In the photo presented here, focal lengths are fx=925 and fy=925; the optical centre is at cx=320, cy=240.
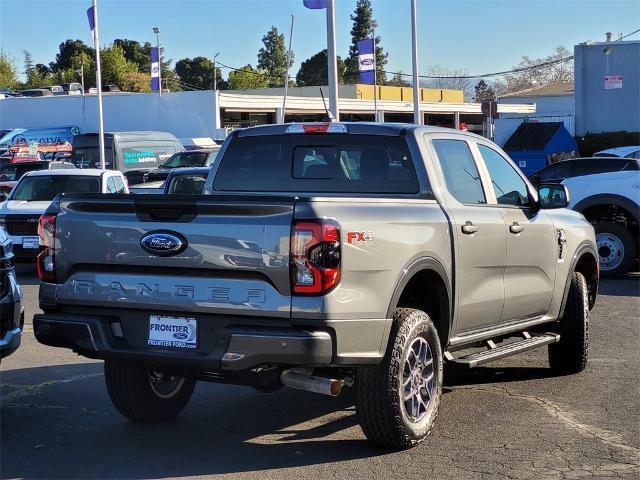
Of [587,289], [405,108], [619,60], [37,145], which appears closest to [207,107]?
[37,145]

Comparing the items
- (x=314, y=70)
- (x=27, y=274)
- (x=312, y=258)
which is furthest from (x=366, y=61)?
(x=314, y=70)

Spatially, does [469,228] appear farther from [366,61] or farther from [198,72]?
[198,72]

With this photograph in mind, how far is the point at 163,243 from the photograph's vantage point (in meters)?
5.21

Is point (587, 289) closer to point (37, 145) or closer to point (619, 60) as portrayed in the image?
point (619, 60)

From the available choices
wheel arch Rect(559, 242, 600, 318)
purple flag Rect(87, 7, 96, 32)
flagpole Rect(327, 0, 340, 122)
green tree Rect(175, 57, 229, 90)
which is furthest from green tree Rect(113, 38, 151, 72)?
wheel arch Rect(559, 242, 600, 318)

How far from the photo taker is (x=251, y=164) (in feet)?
22.7

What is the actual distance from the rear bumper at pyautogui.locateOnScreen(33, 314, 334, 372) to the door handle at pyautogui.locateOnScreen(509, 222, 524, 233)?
2.43 metres

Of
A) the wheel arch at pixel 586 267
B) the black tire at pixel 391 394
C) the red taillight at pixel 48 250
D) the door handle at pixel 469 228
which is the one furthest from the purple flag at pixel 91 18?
the black tire at pixel 391 394

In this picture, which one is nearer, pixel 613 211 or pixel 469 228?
pixel 469 228

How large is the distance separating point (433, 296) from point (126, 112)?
42.8 m

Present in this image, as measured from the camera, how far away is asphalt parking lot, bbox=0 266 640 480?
5301 mm

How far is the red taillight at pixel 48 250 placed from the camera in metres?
5.57

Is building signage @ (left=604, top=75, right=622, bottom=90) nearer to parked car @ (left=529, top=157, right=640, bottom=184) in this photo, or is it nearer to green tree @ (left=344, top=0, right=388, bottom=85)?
parked car @ (left=529, top=157, right=640, bottom=184)

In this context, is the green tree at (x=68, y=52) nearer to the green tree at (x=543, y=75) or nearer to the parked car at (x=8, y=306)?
the green tree at (x=543, y=75)
